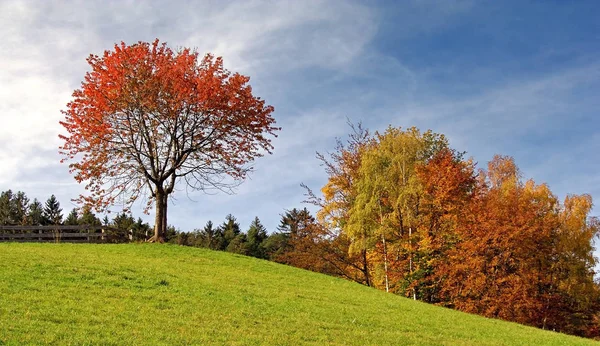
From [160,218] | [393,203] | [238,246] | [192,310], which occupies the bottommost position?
[238,246]

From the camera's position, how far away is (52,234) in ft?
132

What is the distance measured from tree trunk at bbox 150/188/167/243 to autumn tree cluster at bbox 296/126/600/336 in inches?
587

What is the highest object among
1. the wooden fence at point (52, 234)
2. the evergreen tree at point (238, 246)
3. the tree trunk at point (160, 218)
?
the tree trunk at point (160, 218)

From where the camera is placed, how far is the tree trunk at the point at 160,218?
40.8 m

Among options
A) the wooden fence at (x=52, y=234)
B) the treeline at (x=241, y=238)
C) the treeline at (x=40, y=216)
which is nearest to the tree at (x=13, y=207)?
the treeline at (x=40, y=216)

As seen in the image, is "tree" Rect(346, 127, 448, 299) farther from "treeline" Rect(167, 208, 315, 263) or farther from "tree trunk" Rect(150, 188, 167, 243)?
"treeline" Rect(167, 208, 315, 263)

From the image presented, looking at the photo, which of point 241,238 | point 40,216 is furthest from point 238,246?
point 40,216

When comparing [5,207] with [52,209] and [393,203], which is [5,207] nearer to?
[52,209]

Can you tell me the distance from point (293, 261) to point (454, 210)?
1761 centimetres

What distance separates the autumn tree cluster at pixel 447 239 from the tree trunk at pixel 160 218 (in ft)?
48.9

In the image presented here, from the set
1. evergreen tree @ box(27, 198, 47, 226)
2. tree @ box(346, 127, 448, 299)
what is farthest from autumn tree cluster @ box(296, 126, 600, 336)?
evergreen tree @ box(27, 198, 47, 226)

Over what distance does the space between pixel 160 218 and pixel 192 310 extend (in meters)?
24.6

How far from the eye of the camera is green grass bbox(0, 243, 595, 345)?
46.5 ft

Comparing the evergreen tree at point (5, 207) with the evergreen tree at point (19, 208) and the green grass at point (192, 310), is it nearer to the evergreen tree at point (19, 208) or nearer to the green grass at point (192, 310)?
the evergreen tree at point (19, 208)
